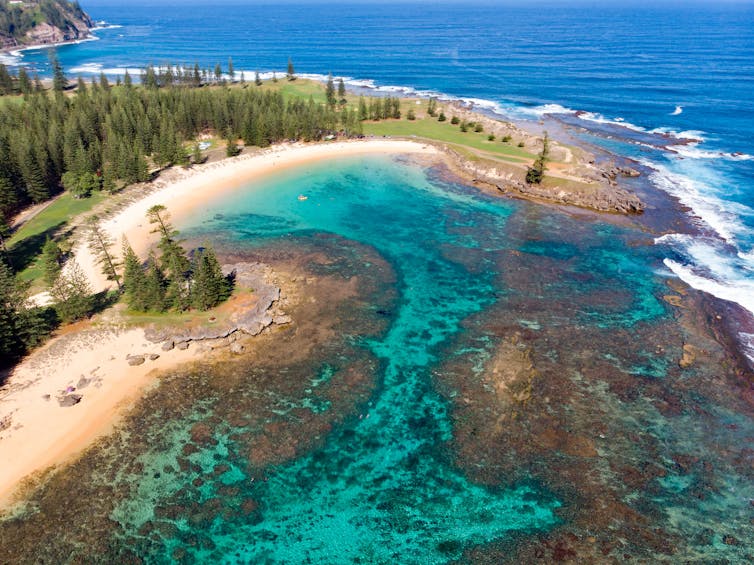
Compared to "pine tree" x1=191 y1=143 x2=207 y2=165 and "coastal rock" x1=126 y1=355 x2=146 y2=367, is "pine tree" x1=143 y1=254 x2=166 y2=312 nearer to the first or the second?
"coastal rock" x1=126 y1=355 x2=146 y2=367

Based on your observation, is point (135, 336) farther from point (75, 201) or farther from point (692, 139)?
point (692, 139)

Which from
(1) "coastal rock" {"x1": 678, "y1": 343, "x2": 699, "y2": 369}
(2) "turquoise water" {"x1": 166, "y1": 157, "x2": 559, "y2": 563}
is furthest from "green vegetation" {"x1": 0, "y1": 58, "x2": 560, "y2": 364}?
(1) "coastal rock" {"x1": 678, "y1": 343, "x2": 699, "y2": 369}

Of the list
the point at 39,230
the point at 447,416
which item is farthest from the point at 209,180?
the point at 447,416

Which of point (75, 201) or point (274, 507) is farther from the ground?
point (75, 201)

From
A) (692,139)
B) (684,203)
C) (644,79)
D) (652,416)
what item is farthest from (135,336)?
(644,79)

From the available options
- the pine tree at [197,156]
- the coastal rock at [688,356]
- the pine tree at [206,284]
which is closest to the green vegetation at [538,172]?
the coastal rock at [688,356]

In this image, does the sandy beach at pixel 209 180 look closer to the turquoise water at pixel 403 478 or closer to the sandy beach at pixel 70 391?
the sandy beach at pixel 70 391
